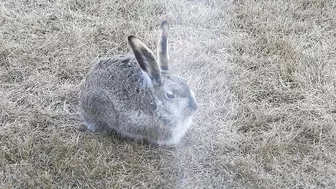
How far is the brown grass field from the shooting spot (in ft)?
9.50

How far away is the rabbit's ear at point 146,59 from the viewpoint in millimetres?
2768

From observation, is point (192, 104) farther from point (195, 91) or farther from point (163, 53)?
point (195, 91)

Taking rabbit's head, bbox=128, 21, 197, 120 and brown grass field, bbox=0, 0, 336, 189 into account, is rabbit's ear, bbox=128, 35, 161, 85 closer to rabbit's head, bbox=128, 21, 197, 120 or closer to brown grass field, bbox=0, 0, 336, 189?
rabbit's head, bbox=128, 21, 197, 120

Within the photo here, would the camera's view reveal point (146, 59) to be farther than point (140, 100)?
No

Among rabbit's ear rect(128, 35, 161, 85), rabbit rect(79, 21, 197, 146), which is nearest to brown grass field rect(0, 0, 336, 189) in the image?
rabbit rect(79, 21, 197, 146)

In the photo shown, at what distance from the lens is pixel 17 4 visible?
4125 mm

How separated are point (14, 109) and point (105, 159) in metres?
0.72

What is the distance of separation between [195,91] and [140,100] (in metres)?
0.56

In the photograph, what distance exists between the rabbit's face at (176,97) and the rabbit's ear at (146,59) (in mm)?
56

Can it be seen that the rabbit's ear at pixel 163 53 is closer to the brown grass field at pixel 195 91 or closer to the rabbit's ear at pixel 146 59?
the rabbit's ear at pixel 146 59

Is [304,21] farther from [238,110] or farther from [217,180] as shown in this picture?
[217,180]

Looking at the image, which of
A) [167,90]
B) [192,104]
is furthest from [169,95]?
[192,104]

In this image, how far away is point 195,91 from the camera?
135 inches

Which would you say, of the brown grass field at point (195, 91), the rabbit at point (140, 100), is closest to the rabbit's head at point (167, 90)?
the rabbit at point (140, 100)
